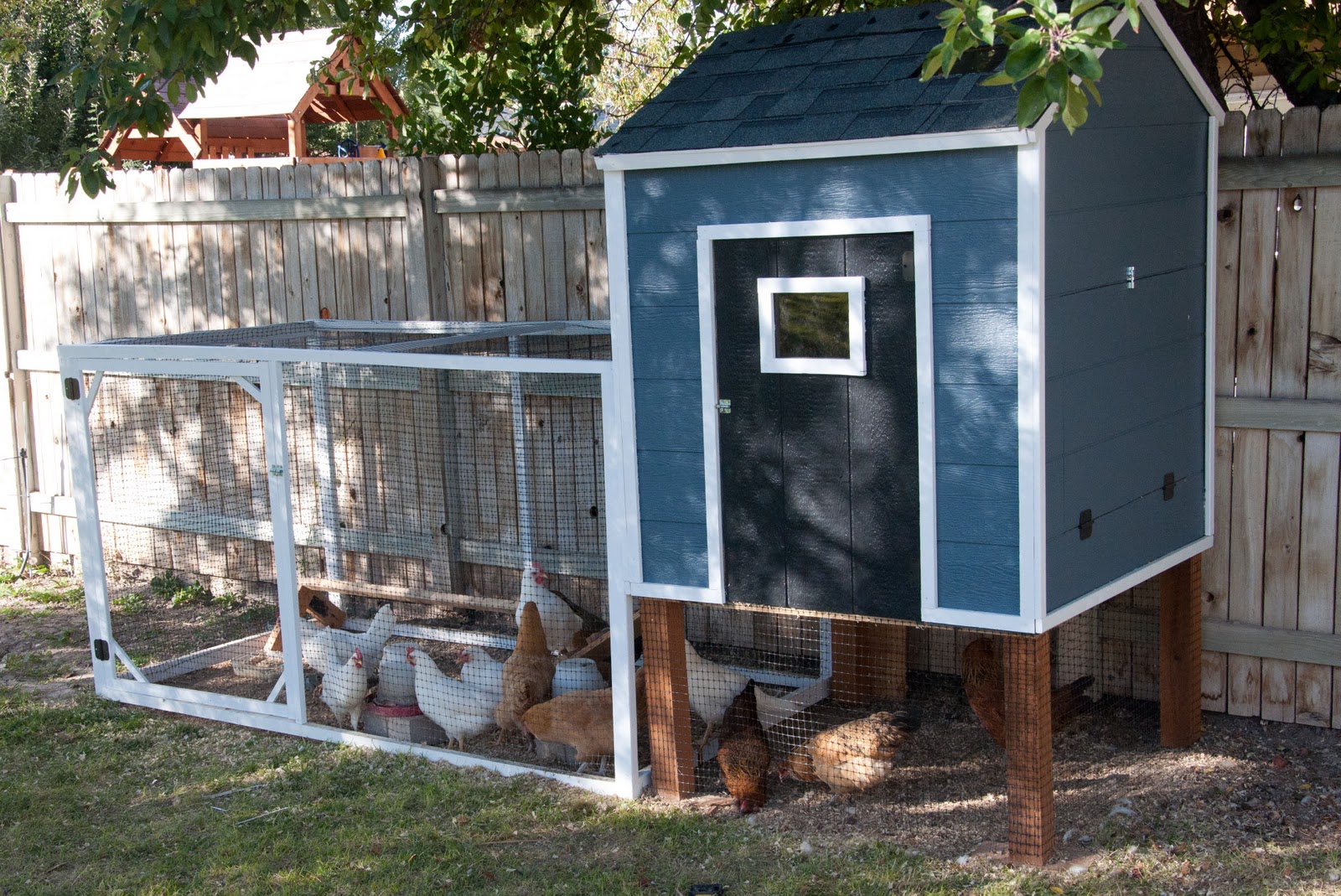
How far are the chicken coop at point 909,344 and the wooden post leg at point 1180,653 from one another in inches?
8.3

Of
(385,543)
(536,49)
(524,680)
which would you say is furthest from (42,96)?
(524,680)

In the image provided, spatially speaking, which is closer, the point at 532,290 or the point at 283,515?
the point at 283,515

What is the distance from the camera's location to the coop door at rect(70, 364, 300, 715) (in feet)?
22.4

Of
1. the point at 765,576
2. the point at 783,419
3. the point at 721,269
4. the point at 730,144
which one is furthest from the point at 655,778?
the point at 730,144

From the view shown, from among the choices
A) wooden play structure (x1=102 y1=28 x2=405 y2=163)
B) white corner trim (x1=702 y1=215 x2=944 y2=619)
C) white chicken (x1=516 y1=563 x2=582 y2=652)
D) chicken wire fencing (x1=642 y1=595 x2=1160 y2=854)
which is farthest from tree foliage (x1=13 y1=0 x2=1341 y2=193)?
wooden play structure (x1=102 y1=28 x2=405 y2=163)

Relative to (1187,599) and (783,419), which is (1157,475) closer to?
(1187,599)

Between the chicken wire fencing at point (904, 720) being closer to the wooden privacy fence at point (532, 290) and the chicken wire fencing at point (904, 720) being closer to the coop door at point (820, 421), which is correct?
the wooden privacy fence at point (532, 290)

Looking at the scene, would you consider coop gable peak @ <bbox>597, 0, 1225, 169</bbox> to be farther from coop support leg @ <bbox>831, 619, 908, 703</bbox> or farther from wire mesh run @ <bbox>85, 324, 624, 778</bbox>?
coop support leg @ <bbox>831, 619, 908, 703</bbox>

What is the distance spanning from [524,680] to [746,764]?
102 cm

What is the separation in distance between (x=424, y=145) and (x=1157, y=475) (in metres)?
4.41

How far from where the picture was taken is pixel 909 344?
369cm

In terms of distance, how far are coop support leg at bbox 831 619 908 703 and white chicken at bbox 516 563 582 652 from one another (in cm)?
113

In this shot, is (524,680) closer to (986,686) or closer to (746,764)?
(746,764)

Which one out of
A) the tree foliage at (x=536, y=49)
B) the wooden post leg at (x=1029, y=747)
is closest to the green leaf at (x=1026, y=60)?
the tree foliage at (x=536, y=49)
